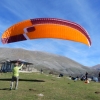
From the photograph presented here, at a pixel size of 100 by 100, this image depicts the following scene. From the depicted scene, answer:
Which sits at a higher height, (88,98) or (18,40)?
(18,40)

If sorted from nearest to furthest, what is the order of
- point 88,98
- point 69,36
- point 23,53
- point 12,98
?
1. point 12,98
2. point 88,98
3. point 69,36
4. point 23,53

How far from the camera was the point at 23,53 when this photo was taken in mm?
184125

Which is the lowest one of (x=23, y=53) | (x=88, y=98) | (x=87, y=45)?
(x=88, y=98)

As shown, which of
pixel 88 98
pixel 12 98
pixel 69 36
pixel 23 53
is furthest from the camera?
pixel 23 53

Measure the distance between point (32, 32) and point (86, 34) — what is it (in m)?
6.68

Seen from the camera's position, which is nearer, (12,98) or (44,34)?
(12,98)

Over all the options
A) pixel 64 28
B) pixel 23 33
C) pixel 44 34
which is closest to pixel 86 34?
pixel 64 28

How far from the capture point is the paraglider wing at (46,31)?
25.2m

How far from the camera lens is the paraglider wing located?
25219 millimetres

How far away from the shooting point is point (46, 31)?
25.5m

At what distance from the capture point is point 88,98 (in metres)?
16.1

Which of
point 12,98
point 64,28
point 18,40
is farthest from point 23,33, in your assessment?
point 12,98

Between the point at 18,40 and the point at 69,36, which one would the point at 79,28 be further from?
the point at 18,40

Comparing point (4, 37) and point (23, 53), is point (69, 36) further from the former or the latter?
point (23, 53)
